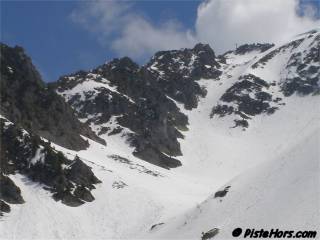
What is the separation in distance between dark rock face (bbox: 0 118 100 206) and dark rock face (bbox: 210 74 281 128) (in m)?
70.6

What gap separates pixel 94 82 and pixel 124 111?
15.1 meters

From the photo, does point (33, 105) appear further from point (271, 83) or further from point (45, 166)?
point (271, 83)

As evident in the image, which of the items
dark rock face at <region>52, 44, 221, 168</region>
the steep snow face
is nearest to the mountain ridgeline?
dark rock face at <region>52, 44, 221, 168</region>

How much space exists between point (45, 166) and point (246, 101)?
87.0 meters

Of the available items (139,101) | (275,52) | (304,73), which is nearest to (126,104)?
(139,101)

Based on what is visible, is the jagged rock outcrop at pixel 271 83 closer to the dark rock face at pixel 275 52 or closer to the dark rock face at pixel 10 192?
the dark rock face at pixel 275 52

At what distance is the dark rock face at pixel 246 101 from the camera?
138 meters

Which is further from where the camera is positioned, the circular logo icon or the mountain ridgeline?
the mountain ridgeline

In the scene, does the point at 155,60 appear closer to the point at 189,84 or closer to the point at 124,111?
the point at 189,84

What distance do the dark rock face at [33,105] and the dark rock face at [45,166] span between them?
804 centimetres

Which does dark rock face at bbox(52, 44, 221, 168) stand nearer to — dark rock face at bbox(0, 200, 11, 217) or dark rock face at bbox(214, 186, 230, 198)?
dark rock face at bbox(0, 200, 11, 217)

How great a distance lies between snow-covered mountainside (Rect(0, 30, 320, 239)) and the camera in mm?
38719

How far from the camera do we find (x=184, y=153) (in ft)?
353

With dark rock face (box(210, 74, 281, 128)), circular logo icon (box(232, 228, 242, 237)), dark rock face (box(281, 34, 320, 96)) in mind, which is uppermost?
dark rock face (box(281, 34, 320, 96))
